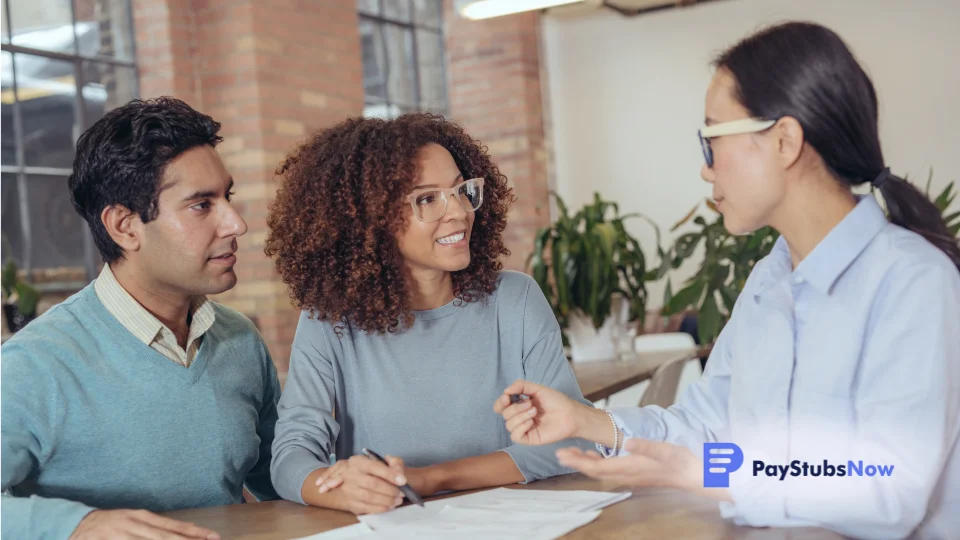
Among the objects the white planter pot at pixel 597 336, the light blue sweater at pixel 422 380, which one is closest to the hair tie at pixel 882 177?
the light blue sweater at pixel 422 380

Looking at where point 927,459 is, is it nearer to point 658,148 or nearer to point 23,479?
point 23,479

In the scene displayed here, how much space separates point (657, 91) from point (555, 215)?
1.40m

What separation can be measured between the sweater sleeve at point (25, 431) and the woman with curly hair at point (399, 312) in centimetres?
38

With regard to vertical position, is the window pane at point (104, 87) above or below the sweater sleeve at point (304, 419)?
above

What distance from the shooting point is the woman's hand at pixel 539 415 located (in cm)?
143

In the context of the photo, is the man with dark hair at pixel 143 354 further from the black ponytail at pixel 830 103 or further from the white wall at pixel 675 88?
the white wall at pixel 675 88

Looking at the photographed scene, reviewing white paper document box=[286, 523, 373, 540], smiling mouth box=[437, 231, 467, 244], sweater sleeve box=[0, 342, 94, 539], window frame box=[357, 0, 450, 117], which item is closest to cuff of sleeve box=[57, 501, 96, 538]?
sweater sleeve box=[0, 342, 94, 539]

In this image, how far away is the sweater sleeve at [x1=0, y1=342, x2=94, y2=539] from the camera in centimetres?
141

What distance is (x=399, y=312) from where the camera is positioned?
1.89 meters

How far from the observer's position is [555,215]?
24.9 feet

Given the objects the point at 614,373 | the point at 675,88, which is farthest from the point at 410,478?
the point at 675,88

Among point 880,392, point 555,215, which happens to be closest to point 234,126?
point 555,215

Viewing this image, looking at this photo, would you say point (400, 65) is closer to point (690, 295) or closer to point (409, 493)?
point (690, 295)

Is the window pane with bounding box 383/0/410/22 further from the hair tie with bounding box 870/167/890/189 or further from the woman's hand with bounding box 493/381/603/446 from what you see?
the hair tie with bounding box 870/167/890/189
